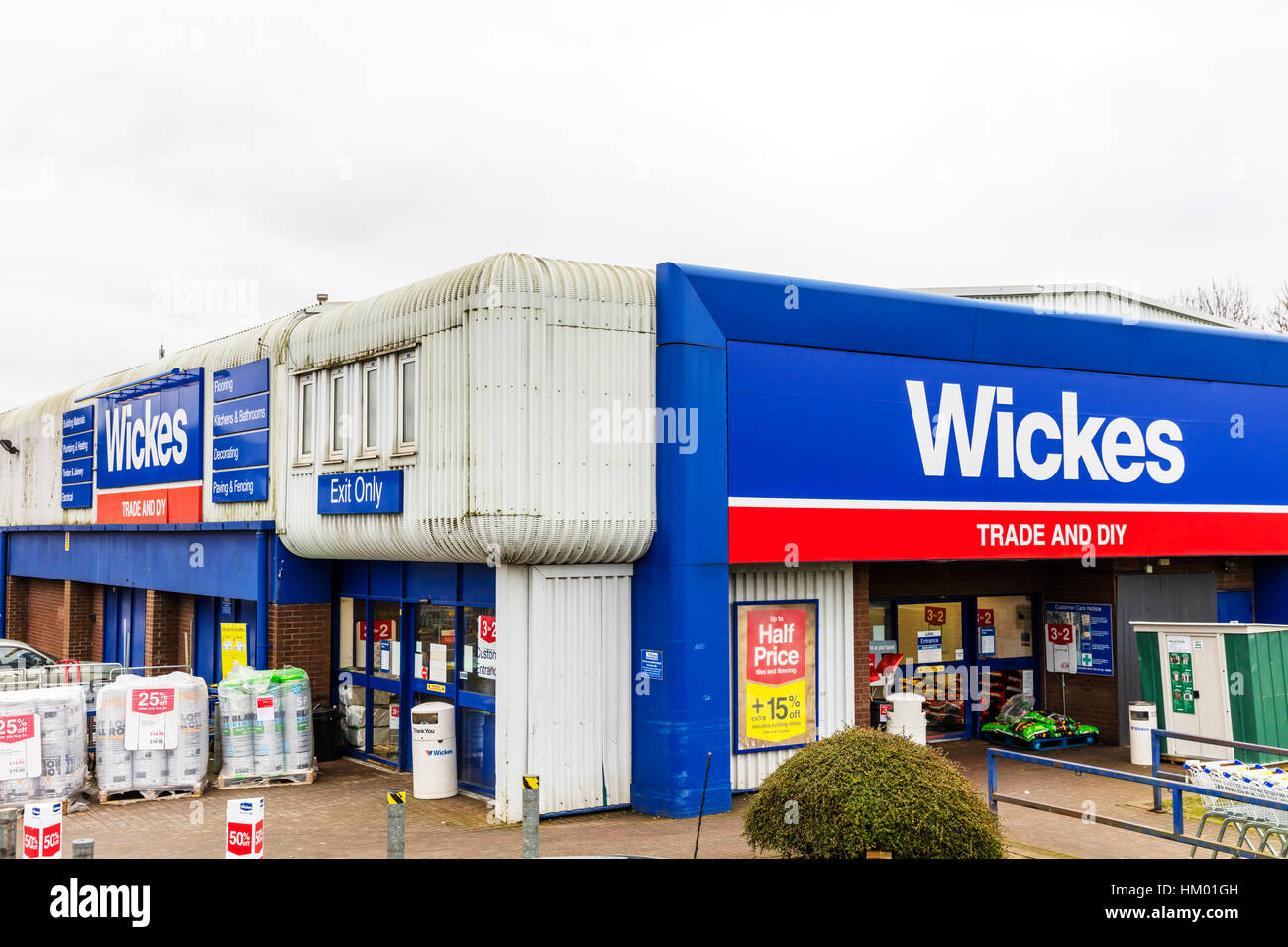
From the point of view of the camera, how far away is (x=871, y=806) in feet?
28.8

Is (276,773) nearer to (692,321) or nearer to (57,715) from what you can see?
(57,715)

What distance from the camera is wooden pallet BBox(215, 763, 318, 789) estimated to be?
588 inches

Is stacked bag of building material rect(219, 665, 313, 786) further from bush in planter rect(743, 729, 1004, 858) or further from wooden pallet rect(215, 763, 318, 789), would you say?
bush in planter rect(743, 729, 1004, 858)

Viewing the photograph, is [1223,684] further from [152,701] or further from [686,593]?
[152,701]

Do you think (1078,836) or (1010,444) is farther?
(1010,444)

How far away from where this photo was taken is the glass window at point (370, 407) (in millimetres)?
14805

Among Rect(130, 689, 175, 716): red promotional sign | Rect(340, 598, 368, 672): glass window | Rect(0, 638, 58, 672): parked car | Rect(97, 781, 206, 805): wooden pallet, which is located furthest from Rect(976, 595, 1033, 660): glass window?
Rect(0, 638, 58, 672): parked car

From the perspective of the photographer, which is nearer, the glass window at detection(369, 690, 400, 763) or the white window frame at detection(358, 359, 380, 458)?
the white window frame at detection(358, 359, 380, 458)

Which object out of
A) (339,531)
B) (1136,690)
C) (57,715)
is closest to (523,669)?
(339,531)

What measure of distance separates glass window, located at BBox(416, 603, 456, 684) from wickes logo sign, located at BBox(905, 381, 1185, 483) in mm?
6523

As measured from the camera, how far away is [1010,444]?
16.1 meters

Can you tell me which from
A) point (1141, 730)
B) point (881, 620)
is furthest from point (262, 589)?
point (1141, 730)

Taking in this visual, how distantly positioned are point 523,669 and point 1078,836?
19.9 feet

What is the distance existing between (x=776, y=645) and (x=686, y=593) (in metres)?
2.00
